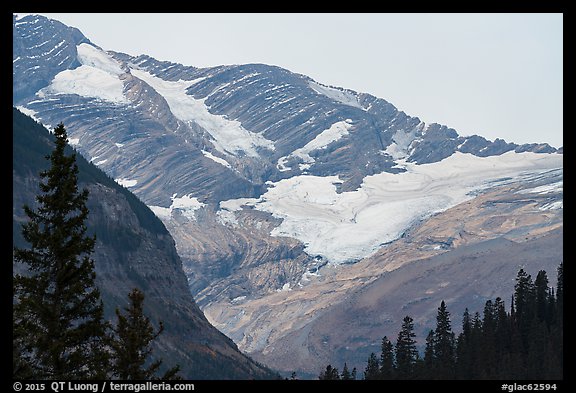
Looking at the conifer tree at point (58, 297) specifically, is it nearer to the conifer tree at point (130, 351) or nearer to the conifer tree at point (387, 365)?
the conifer tree at point (130, 351)

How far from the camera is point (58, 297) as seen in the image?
131ft

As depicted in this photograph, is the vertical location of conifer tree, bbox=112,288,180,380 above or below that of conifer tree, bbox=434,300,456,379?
below

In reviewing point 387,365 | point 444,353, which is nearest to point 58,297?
point 444,353

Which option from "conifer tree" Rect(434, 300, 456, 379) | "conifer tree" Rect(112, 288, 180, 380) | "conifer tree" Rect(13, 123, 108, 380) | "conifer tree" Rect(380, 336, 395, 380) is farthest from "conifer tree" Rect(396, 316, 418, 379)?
"conifer tree" Rect(13, 123, 108, 380)

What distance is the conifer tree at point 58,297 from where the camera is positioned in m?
38.8

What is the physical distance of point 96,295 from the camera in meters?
40.6

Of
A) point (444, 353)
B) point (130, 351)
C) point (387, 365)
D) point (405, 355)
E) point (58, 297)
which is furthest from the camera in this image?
point (387, 365)

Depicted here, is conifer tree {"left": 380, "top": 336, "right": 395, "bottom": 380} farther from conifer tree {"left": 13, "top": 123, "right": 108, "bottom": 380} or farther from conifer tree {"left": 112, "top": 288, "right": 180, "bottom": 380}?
conifer tree {"left": 13, "top": 123, "right": 108, "bottom": 380}

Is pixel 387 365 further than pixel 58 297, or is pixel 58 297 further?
pixel 387 365

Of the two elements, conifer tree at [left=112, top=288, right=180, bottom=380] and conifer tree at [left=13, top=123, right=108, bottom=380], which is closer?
conifer tree at [left=13, top=123, right=108, bottom=380]

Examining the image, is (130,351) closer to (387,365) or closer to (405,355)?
(405,355)

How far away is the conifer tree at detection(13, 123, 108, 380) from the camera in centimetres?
3878

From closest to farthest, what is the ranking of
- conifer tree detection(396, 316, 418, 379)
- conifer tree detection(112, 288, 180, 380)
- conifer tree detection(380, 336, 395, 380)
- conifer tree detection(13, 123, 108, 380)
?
conifer tree detection(13, 123, 108, 380)
conifer tree detection(112, 288, 180, 380)
conifer tree detection(396, 316, 418, 379)
conifer tree detection(380, 336, 395, 380)
